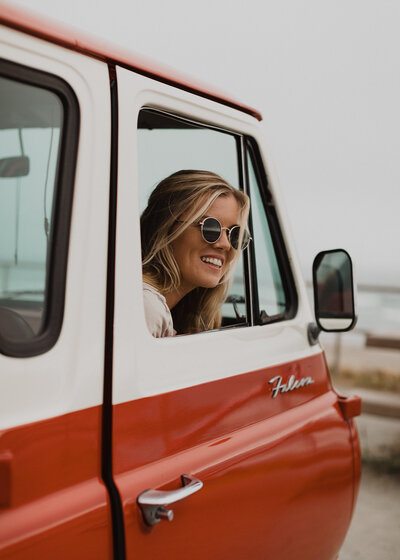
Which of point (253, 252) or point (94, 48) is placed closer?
point (94, 48)

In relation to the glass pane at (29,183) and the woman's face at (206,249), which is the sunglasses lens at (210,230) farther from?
the glass pane at (29,183)

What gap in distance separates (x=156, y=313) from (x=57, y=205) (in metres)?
0.53

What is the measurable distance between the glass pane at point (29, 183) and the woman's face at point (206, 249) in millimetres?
720

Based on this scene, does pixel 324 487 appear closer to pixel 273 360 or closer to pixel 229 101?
pixel 273 360

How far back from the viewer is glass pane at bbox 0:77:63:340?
1.30 m

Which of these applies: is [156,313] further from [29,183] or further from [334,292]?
[334,292]

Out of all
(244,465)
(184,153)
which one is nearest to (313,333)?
(244,465)

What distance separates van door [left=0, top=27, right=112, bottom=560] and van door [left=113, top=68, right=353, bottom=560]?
0.24ft

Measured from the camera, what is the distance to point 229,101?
1.86 metres

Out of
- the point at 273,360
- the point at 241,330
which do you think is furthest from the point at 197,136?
the point at 273,360

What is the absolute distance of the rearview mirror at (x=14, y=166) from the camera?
138 centimetres

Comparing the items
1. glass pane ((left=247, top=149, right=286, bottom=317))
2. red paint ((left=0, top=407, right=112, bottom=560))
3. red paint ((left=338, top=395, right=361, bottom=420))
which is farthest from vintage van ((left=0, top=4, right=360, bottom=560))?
red paint ((left=338, top=395, right=361, bottom=420))

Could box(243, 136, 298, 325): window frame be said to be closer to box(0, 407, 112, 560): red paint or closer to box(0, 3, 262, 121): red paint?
box(0, 3, 262, 121): red paint

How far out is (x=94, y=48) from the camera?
1.38 meters
